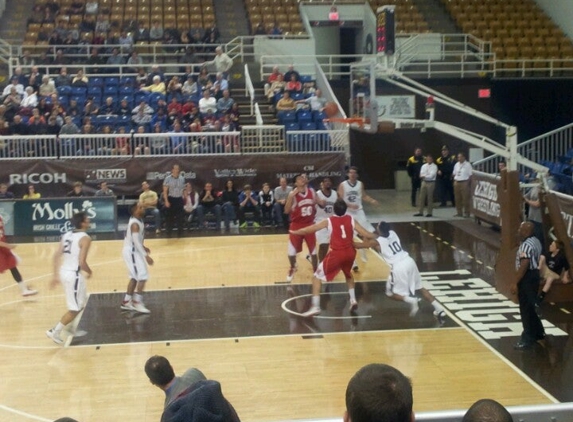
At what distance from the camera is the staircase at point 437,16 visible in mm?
Result: 29156

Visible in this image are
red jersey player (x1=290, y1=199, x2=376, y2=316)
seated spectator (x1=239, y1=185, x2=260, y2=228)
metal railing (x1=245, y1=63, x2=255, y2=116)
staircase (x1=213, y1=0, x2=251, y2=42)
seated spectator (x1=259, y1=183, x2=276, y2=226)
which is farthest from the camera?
staircase (x1=213, y1=0, x2=251, y2=42)

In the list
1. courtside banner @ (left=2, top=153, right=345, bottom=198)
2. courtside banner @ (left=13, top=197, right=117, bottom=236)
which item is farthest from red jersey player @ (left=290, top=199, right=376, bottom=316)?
courtside banner @ (left=13, top=197, right=117, bottom=236)

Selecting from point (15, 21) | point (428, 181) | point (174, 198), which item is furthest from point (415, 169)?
point (15, 21)

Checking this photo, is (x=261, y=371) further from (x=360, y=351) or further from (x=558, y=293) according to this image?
(x=558, y=293)

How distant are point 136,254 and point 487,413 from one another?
10.3 metres

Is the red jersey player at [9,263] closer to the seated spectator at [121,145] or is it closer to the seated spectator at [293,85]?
the seated spectator at [121,145]

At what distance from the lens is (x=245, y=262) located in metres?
16.5

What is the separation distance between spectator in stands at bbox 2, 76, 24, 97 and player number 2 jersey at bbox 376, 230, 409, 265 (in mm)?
14298

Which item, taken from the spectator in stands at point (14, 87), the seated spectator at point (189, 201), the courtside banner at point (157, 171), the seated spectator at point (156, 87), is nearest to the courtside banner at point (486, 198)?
the courtside banner at point (157, 171)

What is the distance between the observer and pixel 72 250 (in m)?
11.1

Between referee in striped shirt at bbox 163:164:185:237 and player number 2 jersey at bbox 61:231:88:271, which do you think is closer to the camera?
player number 2 jersey at bbox 61:231:88:271

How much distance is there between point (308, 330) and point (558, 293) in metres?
3.91

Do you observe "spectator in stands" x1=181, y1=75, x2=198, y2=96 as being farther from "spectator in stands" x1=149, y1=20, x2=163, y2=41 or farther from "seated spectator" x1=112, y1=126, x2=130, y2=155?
"spectator in stands" x1=149, y1=20, x2=163, y2=41

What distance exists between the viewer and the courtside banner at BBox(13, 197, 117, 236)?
20.0 metres
